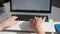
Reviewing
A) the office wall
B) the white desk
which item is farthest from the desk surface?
the office wall

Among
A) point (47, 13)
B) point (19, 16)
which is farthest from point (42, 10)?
point (19, 16)

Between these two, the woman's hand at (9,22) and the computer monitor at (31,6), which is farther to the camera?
the computer monitor at (31,6)

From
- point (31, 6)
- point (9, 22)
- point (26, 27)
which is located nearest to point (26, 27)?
point (26, 27)

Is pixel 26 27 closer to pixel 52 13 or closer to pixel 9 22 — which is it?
pixel 9 22

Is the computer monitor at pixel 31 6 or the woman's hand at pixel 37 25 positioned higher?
the computer monitor at pixel 31 6

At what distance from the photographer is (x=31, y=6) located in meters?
0.94

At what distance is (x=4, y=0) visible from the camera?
984mm

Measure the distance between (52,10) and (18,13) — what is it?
0.24 metres

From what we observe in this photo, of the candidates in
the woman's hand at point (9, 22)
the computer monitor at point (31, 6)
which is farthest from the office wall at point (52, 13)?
the woman's hand at point (9, 22)

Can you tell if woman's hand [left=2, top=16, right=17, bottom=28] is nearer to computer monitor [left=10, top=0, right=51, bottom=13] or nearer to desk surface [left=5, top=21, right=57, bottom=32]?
Result: desk surface [left=5, top=21, right=57, bottom=32]

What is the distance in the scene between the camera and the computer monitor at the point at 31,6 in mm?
922

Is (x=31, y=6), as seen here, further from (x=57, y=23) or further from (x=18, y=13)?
(x=57, y=23)

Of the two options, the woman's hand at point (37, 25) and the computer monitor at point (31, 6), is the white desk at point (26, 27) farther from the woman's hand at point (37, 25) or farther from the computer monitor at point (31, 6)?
the computer monitor at point (31, 6)

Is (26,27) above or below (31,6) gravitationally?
below
